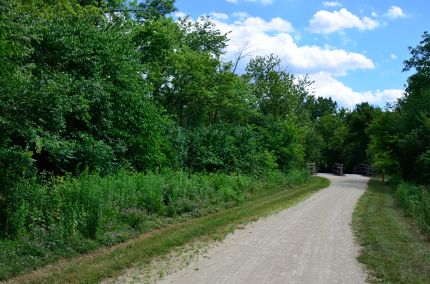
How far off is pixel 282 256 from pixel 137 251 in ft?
9.18

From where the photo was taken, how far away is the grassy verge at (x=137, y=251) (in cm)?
713

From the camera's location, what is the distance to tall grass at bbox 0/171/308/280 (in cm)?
838

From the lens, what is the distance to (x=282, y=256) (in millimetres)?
8922

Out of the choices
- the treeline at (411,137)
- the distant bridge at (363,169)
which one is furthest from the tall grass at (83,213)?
the distant bridge at (363,169)

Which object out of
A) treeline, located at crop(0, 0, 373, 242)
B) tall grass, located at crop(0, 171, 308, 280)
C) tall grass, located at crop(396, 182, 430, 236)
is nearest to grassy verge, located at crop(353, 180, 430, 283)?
tall grass, located at crop(396, 182, 430, 236)

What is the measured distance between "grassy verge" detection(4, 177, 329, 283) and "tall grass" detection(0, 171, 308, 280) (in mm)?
350

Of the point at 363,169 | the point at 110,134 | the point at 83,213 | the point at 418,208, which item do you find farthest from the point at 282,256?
the point at 363,169

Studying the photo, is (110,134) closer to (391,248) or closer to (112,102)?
(112,102)

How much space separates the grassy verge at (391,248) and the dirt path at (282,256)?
304 mm

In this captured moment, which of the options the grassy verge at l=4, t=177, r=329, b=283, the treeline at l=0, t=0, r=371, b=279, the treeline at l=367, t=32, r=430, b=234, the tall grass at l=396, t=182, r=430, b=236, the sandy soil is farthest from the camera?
the treeline at l=367, t=32, r=430, b=234

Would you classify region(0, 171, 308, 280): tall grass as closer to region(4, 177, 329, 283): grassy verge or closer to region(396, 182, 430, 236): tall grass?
region(4, 177, 329, 283): grassy verge

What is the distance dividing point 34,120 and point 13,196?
1.90 m

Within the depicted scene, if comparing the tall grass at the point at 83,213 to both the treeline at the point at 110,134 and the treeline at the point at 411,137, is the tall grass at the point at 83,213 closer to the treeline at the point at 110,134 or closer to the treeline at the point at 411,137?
the treeline at the point at 110,134

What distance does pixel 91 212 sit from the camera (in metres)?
10.1
